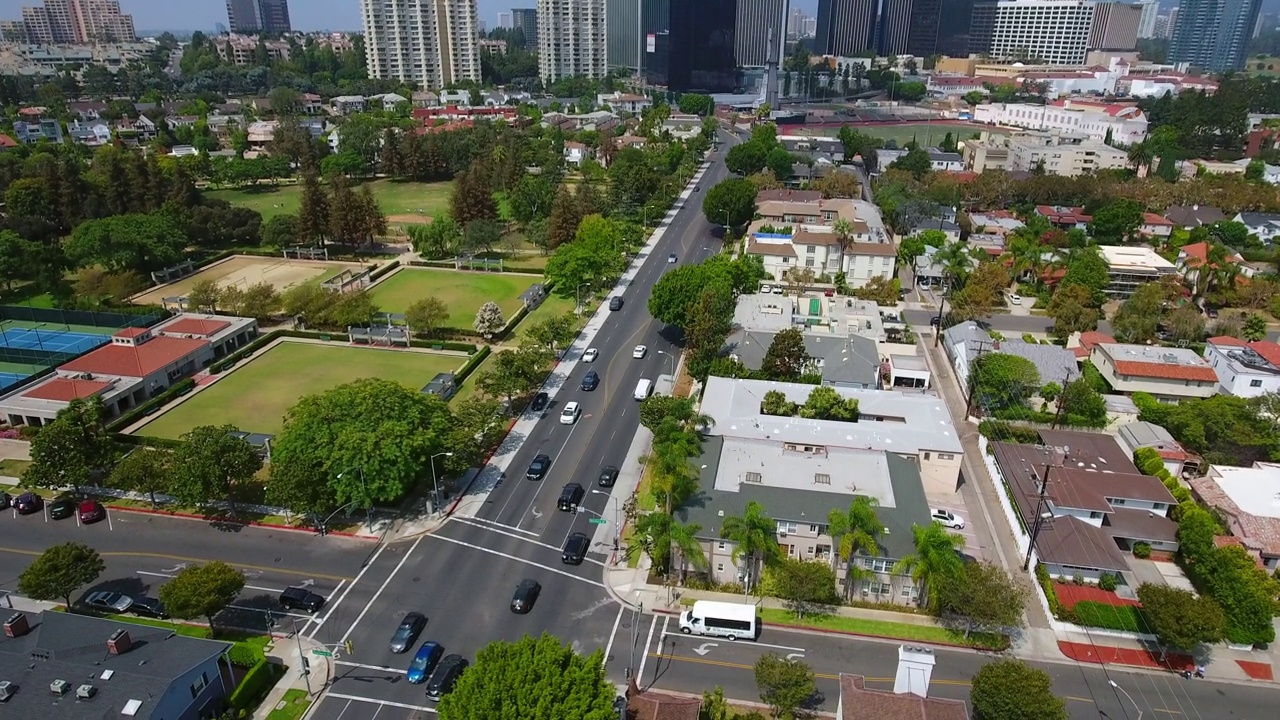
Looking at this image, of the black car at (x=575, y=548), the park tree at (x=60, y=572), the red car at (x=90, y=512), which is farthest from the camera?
the red car at (x=90, y=512)

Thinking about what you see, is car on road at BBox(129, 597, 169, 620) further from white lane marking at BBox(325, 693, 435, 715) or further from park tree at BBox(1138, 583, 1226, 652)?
park tree at BBox(1138, 583, 1226, 652)

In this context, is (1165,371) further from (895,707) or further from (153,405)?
(153,405)

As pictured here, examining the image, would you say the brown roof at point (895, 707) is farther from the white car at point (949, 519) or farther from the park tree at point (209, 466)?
the park tree at point (209, 466)

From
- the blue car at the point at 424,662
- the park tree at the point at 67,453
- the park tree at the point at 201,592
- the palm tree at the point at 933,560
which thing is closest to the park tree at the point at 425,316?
the park tree at the point at 67,453

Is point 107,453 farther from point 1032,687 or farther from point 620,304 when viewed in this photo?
point 1032,687

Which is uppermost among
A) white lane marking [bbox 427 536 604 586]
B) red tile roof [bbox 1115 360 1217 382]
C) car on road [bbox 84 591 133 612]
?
red tile roof [bbox 1115 360 1217 382]

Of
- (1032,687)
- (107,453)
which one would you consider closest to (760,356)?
(1032,687)

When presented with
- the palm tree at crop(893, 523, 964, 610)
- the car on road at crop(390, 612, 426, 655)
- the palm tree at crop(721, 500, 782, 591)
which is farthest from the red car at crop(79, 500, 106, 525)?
the palm tree at crop(893, 523, 964, 610)
